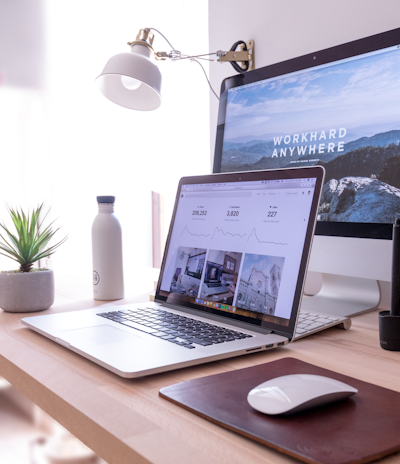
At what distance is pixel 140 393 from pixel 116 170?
6.78 feet

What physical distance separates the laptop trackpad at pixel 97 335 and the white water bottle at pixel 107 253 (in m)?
0.30

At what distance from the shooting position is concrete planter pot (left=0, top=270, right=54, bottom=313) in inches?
35.6

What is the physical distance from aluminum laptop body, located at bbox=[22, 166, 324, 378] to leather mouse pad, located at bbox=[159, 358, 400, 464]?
0.23 feet

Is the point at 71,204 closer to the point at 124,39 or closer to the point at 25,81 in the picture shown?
the point at 25,81

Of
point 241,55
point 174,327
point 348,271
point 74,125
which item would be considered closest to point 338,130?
point 348,271

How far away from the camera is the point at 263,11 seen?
1.36m

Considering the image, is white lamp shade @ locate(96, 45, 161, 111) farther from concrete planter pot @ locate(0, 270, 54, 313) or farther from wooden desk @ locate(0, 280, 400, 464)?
wooden desk @ locate(0, 280, 400, 464)

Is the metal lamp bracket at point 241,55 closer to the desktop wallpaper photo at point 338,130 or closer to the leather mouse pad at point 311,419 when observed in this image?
the desktop wallpaper photo at point 338,130

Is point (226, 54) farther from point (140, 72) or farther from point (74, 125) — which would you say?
point (74, 125)

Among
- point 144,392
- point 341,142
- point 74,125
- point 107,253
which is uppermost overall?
point 74,125

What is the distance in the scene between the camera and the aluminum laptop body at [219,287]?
0.60m

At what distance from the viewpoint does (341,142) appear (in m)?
0.87

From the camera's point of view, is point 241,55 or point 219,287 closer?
point 219,287

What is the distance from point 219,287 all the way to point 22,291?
1.35 feet
